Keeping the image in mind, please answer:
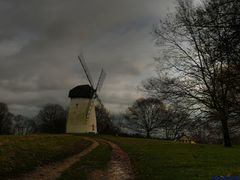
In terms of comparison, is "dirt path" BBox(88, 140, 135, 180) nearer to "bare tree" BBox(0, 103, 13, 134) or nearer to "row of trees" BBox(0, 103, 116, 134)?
"row of trees" BBox(0, 103, 116, 134)

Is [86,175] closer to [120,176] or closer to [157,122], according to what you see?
[120,176]

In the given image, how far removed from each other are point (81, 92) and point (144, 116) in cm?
2426

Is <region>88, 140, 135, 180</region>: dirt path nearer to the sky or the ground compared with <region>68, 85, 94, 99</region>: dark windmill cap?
nearer to the ground

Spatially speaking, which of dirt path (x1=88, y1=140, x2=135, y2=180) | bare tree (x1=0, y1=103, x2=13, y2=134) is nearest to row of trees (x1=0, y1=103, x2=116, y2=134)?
bare tree (x1=0, y1=103, x2=13, y2=134)

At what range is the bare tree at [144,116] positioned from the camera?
94812 millimetres

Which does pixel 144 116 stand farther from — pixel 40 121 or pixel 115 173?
pixel 115 173

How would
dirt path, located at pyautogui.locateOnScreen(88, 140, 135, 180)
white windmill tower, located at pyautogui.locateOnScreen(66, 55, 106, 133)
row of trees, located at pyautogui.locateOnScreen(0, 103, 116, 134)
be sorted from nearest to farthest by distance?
1. dirt path, located at pyautogui.locateOnScreen(88, 140, 135, 180)
2. white windmill tower, located at pyautogui.locateOnScreen(66, 55, 106, 133)
3. row of trees, located at pyautogui.locateOnScreen(0, 103, 116, 134)

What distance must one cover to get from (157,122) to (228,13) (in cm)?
8540

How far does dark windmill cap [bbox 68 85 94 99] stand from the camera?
79.1 m

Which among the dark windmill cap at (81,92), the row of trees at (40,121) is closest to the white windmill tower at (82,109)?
the dark windmill cap at (81,92)

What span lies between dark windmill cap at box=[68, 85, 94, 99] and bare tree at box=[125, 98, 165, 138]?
19366mm

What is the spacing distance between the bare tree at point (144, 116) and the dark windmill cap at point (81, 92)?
762 inches

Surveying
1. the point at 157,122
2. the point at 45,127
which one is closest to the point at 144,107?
the point at 157,122

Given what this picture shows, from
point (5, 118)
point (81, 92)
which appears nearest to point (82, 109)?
point (81, 92)
